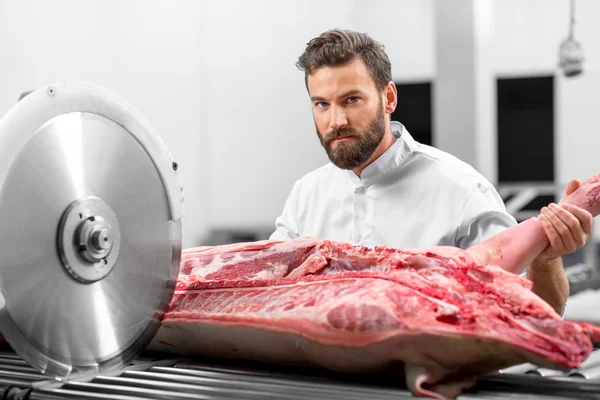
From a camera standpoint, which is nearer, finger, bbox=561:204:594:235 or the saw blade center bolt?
the saw blade center bolt

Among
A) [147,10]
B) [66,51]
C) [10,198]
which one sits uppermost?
[147,10]

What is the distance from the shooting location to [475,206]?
2.14 meters

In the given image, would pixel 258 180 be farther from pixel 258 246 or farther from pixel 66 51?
pixel 258 246

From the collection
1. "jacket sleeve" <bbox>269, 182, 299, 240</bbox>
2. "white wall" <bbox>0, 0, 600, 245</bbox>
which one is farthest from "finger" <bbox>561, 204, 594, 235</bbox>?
"white wall" <bbox>0, 0, 600, 245</bbox>

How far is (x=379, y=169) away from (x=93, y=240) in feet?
4.30

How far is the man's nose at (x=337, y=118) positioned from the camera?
2.12m

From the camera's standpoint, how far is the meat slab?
102 centimetres

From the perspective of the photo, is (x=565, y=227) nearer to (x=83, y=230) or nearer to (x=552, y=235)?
(x=552, y=235)

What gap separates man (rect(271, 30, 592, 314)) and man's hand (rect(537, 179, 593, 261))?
1.98ft

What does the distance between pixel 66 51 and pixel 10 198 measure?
340 cm

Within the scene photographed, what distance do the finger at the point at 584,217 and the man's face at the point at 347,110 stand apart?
2.85ft

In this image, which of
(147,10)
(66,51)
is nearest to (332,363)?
(66,51)

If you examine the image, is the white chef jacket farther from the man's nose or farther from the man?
the man's nose

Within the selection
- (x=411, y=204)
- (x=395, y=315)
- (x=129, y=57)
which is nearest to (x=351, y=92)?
(x=411, y=204)
